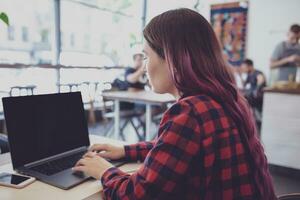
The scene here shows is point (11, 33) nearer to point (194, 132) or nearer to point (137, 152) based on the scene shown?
point (137, 152)

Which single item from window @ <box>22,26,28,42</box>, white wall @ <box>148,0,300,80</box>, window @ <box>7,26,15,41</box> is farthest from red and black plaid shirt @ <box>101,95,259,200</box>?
white wall @ <box>148,0,300,80</box>

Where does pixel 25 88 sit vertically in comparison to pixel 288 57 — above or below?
below

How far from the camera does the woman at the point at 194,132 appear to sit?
74cm

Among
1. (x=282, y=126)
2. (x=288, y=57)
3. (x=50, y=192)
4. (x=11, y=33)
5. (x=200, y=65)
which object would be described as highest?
(x=11, y=33)

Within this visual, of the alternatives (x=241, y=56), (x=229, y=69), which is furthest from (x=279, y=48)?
(x=229, y=69)

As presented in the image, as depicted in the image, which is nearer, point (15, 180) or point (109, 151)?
point (15, 180)

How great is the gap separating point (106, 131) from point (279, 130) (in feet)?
8.78

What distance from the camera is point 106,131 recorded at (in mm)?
4824

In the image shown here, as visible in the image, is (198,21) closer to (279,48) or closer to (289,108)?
(289,108)

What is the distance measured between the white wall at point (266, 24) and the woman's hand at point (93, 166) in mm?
4745

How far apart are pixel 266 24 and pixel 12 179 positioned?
5675 mm

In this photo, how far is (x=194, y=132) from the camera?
0.74 metres

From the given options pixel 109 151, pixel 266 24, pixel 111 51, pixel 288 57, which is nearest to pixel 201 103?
pixel 109 151

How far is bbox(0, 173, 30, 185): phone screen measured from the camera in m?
0.93
